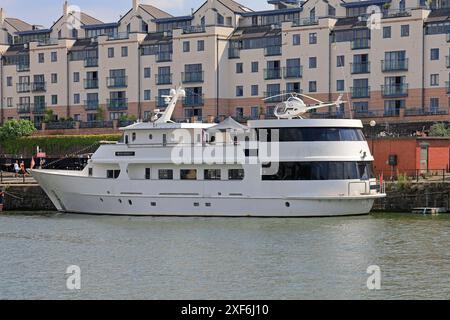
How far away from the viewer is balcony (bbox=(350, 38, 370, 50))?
80.6m

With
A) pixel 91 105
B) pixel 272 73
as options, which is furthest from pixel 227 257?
pixel 91 105

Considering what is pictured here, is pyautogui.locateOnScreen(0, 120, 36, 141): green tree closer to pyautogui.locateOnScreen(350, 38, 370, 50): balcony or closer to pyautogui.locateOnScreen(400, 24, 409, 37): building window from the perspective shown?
pyautogui.locateOnScreen(350, 38, 370, 50): balcony

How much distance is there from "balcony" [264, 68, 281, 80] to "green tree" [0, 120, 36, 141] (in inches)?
812

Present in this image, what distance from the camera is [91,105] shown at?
92812 millimetres

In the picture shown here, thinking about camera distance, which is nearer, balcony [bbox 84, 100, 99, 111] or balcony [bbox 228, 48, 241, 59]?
balcony [bbox 228, 48, 241, 59]

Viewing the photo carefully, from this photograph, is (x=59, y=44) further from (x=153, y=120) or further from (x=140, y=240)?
(x=140, y=240)

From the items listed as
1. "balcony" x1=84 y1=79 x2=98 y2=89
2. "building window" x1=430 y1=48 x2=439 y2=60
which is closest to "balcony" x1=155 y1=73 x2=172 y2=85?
"balcony" x1=84 y1=79 x2=98 y2=89

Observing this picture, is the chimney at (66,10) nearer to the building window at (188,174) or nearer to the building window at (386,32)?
the building window at (386,32)

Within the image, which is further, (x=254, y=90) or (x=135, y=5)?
(x=135, y=5)

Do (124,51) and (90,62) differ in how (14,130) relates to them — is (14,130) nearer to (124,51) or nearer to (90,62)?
(90,62)

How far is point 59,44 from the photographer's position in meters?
94.9

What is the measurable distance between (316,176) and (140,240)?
34.1ft

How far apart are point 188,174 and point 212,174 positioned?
124 centimetres
